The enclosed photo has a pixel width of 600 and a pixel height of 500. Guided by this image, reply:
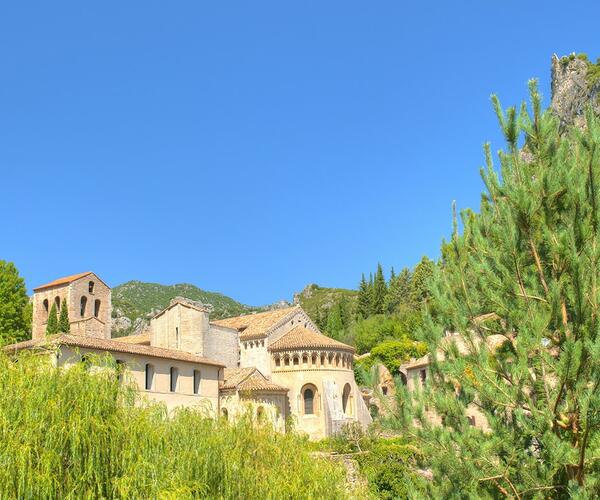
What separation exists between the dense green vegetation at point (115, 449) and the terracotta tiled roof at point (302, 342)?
28.1 m

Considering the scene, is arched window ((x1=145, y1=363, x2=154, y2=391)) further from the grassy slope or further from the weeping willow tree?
the grassy slope

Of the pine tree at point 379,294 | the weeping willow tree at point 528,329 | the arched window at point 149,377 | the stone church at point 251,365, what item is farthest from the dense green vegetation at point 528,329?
the pine tree at point 379,294

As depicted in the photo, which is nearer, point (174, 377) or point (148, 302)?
point (174, 377)

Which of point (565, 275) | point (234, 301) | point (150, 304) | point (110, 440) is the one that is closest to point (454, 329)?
point (565, 275)

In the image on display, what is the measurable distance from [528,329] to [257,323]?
4356cm

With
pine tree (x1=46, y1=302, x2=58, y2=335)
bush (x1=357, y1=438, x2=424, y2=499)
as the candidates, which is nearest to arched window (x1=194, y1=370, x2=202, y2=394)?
bush (x1=357, y1=438, x2=424, y2=499)

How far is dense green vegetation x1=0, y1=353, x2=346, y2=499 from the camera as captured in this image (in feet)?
40.8

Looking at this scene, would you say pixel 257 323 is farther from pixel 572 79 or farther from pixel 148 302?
pixel 148 302

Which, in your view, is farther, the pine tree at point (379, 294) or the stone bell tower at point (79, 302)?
the pine tree at point (379, 294)

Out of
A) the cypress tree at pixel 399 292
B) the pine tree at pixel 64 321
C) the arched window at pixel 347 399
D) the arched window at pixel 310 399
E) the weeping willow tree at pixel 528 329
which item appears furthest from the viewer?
the cypress tree at pixel 399 292

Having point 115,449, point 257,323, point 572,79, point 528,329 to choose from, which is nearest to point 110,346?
point 257,323

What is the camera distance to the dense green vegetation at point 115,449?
1243 cm

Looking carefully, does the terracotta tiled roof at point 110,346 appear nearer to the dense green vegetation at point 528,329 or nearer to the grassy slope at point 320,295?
the dense green vegetation at point 528,329

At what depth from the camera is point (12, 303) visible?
178 ft
